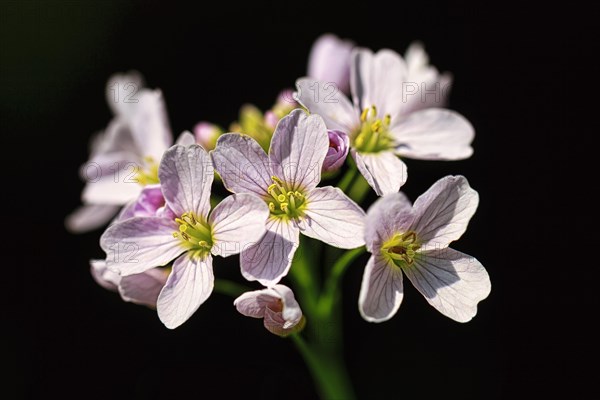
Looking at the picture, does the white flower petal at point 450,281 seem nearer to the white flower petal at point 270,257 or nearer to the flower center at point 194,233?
the white flower petal at point 270,257

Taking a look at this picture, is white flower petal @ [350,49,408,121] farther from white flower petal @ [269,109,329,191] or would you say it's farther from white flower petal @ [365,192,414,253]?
white flower petal @ [365,192,414,253]

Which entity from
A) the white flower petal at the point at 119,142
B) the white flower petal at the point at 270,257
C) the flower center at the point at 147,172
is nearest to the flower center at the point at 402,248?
the white flower petal at the point at 270,257

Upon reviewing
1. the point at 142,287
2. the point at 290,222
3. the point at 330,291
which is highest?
the point at 290,222

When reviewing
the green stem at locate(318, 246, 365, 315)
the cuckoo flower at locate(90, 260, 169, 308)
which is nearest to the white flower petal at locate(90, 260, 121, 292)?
the cuckoo flower at locate(90, 260, 169, 308)

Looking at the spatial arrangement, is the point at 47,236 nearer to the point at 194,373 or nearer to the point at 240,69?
the point at 194,373

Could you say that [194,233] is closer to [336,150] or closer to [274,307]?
[274,307]

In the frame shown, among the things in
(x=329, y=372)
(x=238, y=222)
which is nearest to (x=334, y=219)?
(x=238, y=222)

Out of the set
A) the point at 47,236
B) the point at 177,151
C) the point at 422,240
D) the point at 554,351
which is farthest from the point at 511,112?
the point at 47,236

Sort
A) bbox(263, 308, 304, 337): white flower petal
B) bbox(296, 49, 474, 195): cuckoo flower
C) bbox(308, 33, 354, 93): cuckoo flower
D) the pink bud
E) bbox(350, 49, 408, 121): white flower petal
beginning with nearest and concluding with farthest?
bbox(263, 308, 304, 337): white flower petal < the pink bud < bbox(296, 49, 474, 195): cuckoo flower < bbox(350, 49, 408, 121): white flower petal < bbox(308, 33, 354, 93): cuckoo flower
